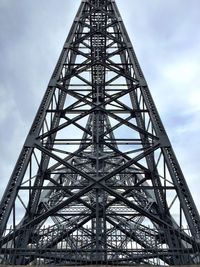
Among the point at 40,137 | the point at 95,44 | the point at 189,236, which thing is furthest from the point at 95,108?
the point at 95,44

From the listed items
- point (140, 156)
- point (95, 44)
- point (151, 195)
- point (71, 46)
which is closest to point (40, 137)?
point (140, 156)

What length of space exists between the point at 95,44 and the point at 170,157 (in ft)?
34.8

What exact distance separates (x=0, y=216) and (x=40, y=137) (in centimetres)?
274

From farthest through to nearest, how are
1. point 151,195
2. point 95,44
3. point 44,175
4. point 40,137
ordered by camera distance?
point 95,44
point 151,195
point 44,175
point 40,137

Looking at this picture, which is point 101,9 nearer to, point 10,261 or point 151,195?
point 151,195

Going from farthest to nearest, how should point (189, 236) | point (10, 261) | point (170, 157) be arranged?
point (170, 157), point (189, 236), point (10, 261)

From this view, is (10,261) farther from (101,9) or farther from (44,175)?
(101,9)

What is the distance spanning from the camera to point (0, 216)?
7.03 meters

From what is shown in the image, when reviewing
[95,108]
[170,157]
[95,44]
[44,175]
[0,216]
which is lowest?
[0,216]

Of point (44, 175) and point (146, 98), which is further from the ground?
point (146, 98)

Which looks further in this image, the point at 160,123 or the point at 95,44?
the point at 95,44

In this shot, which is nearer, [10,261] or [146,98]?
[10,261]

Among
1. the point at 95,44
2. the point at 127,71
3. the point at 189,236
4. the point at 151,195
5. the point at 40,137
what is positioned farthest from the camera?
the point at 95,44

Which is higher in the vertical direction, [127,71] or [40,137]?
[127,71]
